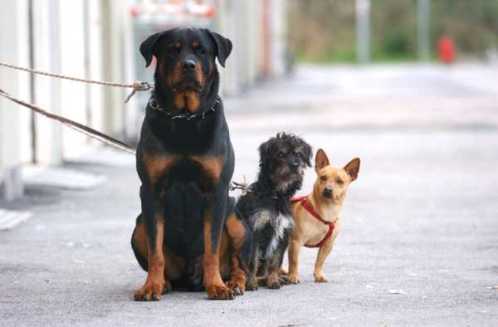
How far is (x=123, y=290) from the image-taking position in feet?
29.2

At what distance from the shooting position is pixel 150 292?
8414 mm

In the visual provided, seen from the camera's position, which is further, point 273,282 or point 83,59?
point 83,59

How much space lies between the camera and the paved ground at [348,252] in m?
8.01

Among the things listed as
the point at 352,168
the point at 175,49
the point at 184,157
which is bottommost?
the point at 352,168

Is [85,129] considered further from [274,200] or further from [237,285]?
[237,285]

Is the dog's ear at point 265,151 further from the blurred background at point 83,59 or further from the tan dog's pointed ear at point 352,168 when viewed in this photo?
the blurred background at point 83,59

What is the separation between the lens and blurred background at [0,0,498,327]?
826cm

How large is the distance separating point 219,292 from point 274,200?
32.5 inches

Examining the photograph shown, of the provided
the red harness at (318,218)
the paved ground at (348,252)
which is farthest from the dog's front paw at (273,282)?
the red harness at (318,218)

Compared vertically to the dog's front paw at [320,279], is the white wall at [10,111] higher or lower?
higher

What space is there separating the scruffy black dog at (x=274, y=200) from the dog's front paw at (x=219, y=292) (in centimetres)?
48

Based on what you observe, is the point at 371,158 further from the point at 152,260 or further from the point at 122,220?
the point at 152,260

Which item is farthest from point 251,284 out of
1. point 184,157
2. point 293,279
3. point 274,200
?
point 184,157

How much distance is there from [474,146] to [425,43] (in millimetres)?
71423
